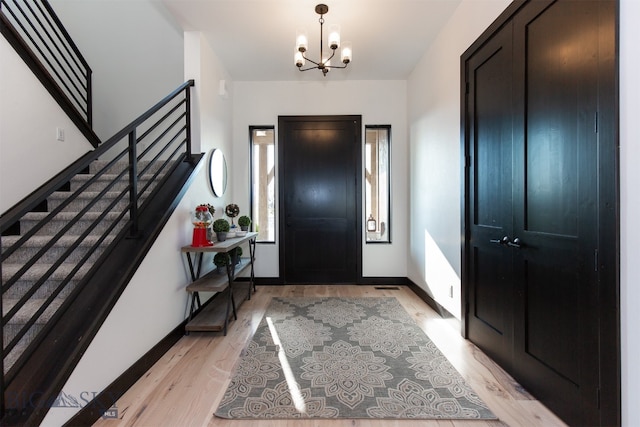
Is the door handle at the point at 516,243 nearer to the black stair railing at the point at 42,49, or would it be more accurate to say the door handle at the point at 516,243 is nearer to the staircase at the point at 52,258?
the staircase at the point at 52,258

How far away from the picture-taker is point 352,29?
9.32 ft

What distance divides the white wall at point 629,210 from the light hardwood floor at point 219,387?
50cm

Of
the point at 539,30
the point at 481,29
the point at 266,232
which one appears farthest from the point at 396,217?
the point at 539,30

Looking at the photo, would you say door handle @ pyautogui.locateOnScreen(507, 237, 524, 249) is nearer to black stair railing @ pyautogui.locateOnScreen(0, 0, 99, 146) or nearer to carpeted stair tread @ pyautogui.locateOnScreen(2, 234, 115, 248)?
carpeted stair tread @ pyautogui.locateOnScreen(2, 234, 115, 248)

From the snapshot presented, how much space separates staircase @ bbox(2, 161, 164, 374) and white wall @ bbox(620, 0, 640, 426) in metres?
2.51

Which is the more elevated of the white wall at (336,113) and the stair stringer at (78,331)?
the white wall at (336,113)

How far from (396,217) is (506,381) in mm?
2485

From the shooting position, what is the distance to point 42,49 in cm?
295

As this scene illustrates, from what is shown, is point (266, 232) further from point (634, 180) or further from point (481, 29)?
point (634, 180)

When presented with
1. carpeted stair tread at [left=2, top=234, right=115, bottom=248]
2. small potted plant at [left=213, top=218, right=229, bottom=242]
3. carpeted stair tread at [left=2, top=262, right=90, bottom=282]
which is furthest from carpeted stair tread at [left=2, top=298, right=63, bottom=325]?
small potted plant at [left=213, top=218, right=229, bottom=242]

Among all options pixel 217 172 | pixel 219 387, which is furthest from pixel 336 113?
→ pixel 219 387

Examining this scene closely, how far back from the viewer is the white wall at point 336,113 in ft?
13.1

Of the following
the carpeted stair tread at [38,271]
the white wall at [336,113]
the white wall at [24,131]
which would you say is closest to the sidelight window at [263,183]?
the white wall at [336,113]

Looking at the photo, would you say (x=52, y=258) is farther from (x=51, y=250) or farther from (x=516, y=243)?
(x=516, y=243)
